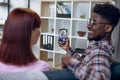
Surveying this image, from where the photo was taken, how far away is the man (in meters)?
1.37

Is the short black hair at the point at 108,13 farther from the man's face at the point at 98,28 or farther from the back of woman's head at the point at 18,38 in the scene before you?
the back of woman's head at the point at 18,38

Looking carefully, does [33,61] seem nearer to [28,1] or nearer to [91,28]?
[91,28]

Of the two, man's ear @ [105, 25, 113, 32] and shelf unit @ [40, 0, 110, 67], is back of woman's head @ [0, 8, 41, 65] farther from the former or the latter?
shelf unit @ [40, 0, 110, 67]

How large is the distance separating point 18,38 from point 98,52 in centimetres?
49

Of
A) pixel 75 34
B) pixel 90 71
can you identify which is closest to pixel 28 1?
pixel 75 34

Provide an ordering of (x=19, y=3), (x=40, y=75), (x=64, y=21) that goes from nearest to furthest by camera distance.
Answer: (x=40, y=75)
(x=64, y=21)
(x=19, y=3)

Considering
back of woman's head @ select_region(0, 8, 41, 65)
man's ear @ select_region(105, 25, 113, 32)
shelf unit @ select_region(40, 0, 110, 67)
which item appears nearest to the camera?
back of woman's head @ select_region(0, 8, 41, 65)

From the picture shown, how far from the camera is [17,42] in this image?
1.33 meters

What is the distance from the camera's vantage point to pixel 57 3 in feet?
13.9

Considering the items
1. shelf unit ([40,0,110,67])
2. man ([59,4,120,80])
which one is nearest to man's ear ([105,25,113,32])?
man ([59,4,120,80])

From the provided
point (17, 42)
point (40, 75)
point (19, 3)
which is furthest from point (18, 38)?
point (19, 3)

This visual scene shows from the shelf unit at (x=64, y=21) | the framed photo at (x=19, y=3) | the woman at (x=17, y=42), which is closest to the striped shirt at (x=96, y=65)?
the woman at (x=17, y=42)

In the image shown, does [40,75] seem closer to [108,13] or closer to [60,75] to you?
[60,75]

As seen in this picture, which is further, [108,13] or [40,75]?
[108,13]
